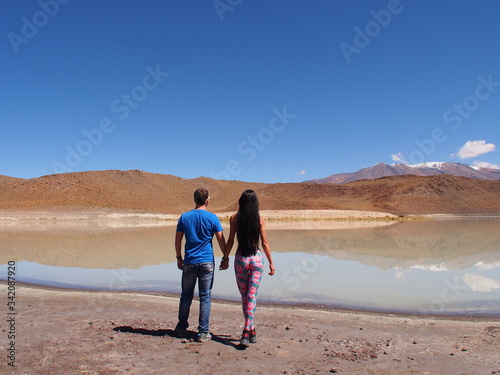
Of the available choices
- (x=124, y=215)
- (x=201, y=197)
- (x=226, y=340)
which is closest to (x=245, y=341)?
(x=226, y=340)

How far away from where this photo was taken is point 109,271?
10156mm

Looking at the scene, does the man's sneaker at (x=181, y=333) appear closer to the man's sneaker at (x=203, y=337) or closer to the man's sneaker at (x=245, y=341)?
the man's sneaker at (x=203, y=337)

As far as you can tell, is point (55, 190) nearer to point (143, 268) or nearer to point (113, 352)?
point (143, 268)

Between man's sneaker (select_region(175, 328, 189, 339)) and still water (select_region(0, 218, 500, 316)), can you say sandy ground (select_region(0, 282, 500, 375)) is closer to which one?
man's sneaker (select_region(175, 328, 189, 339))

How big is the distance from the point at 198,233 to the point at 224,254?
386mm

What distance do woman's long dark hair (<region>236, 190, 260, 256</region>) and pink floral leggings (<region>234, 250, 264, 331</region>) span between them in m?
0.08

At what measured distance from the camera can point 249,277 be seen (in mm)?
4555

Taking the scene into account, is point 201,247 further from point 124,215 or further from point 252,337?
point 124,215

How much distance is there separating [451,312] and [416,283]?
2445 millimetres

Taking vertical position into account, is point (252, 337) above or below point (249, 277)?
below

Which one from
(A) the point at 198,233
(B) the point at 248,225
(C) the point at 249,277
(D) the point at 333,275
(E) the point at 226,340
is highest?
(B) the point at 248,225

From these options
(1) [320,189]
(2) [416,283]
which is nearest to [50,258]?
(2) [416,283]

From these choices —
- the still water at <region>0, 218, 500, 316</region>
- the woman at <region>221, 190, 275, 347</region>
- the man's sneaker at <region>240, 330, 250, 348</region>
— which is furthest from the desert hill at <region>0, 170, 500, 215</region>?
the man's sneaker at <region>240, 330, 250, 348</region>

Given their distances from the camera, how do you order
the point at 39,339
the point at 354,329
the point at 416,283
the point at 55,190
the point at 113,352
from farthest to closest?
the point at 55,190 → the point at 416,283 → the point at 354,329 → the point at 39,339 → the point at 113,352
